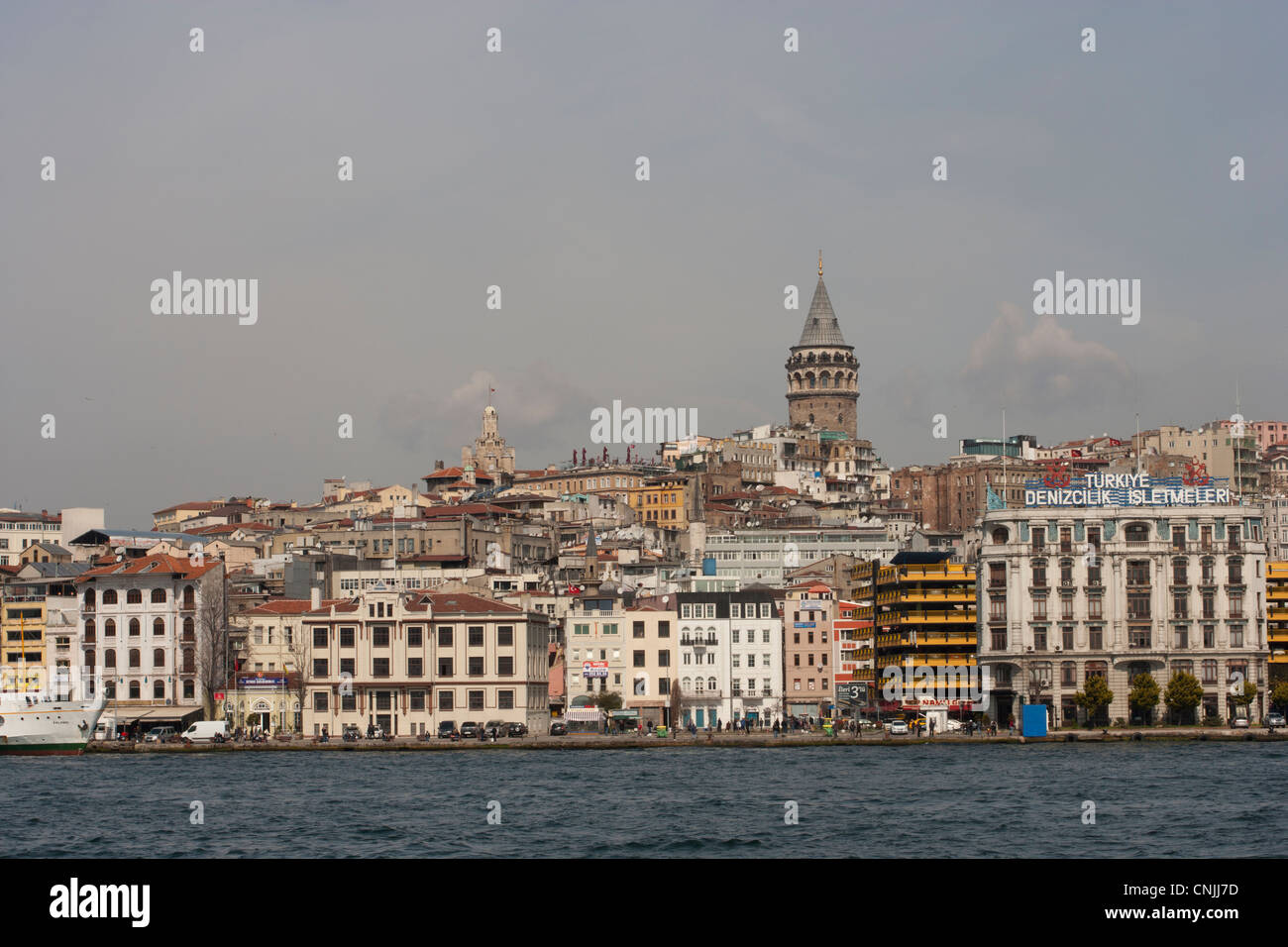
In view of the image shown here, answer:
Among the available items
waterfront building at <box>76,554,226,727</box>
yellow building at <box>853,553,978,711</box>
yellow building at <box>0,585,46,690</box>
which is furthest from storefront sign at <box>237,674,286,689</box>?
yellow building at <box>853,553,978,711</box>

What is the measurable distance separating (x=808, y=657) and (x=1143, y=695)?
20.9m

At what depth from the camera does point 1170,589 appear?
354ft

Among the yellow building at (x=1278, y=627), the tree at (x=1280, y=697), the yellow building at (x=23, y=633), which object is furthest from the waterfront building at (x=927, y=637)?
the yellow building at (x=23, y=633)

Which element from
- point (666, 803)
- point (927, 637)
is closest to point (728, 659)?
point (927, 637)

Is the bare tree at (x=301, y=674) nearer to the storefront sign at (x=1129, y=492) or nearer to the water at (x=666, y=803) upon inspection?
the water at (x=666, y=803)

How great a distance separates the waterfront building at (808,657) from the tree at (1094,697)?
16.2 m

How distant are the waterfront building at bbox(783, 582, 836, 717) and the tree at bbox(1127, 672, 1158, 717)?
737 inches

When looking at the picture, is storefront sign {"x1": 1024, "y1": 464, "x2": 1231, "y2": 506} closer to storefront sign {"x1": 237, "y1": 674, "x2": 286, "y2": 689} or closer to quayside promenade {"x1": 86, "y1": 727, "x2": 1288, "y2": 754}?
quayside promenade {"x1": 86, "y1": 727, "x2": 1288, "y2": 754}

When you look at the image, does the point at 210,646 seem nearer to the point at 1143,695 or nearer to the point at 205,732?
the point at 205,732

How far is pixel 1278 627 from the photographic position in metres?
113

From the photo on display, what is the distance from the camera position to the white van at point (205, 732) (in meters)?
99.3

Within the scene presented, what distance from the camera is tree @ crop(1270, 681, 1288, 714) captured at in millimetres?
106312

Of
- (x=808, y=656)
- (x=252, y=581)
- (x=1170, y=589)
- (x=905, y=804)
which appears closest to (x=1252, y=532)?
(x=1170, y=589)
